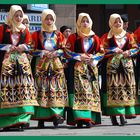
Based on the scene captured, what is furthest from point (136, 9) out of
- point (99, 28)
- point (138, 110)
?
point (138, 110)

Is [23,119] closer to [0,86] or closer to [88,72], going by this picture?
[0,86]

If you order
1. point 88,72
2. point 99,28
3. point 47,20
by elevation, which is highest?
point 99,28

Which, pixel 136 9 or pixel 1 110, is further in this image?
pixel 136 9

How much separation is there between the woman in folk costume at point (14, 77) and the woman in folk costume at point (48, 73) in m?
0.46

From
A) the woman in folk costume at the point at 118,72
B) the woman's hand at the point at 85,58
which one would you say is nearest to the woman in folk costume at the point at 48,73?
the woman's hand at the point at 85,58

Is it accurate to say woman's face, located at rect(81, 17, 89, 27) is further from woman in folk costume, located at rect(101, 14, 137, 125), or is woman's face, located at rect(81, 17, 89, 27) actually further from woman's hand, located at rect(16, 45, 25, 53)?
woman's hand, located at rect(16, 45, 25, 53)

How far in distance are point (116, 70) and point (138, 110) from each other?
814 millimetres

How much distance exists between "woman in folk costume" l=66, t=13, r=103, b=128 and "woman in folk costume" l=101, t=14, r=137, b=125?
0.33m

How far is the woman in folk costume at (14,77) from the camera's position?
10.6 m

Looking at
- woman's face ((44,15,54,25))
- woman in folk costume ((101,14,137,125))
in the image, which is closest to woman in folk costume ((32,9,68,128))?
woman's face ((44,15,54,25))

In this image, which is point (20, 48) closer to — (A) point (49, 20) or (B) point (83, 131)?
(A) point (49, 20)

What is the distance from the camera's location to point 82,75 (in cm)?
1123

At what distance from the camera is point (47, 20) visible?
11.1 m

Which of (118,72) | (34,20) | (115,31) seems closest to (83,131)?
(118,72)
